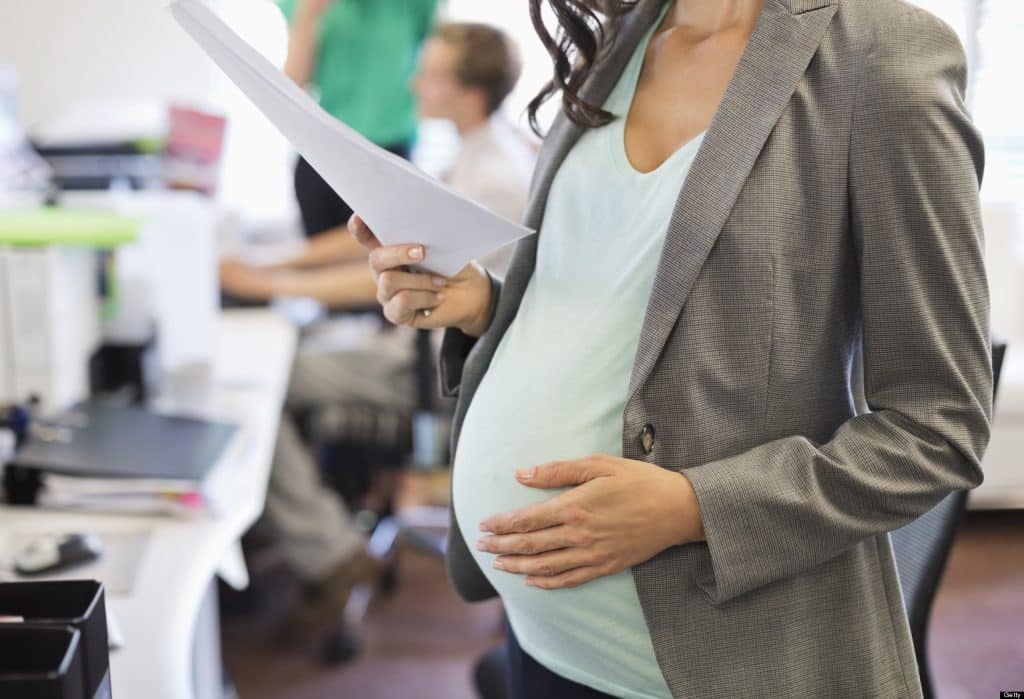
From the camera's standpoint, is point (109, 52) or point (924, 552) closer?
Result: point (924, 552)

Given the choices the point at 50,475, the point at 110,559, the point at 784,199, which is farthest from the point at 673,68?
the point at 50,475

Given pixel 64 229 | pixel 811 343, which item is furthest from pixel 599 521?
pixel 64 229

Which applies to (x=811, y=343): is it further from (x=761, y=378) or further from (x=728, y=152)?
(x=728, y=152)

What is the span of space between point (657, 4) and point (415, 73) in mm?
2290

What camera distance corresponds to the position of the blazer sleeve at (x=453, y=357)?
1.16m

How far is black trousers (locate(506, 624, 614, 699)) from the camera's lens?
97cm

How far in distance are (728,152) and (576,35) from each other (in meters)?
0.32

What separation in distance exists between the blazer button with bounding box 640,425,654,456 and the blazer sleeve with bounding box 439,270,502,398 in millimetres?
320

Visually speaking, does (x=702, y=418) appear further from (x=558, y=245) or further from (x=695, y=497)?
(x=558, y=245)

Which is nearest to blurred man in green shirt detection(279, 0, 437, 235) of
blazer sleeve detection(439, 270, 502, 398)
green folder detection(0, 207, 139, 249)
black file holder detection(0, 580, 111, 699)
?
green folder detection(0, 207, 139, 249)

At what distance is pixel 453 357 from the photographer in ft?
3.83

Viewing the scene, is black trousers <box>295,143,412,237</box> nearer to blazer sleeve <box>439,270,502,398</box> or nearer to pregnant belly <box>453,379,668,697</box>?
blazer sleeve <box>439,270,502,398</box>

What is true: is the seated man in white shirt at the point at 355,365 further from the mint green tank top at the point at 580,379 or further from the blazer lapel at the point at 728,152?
the blazer lapel at the point at 728,152

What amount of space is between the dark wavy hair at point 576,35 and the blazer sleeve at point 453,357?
22cm
